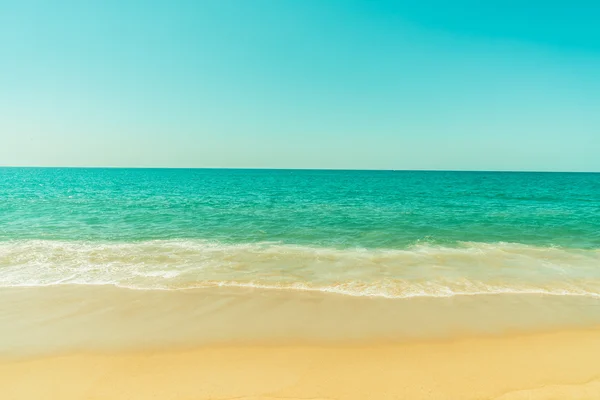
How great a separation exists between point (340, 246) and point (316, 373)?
29.8ft

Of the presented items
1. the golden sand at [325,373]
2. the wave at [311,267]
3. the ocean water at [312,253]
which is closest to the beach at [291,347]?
the golden sand at [325,373]

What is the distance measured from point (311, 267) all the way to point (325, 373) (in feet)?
19.1

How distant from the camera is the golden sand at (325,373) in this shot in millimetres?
4414

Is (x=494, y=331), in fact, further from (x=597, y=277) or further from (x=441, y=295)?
(x=597, y=277)

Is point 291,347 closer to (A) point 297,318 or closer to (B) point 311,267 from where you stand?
(A) point 297,318

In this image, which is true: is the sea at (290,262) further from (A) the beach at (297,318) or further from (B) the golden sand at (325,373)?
(B) the golden sand at (325,373)

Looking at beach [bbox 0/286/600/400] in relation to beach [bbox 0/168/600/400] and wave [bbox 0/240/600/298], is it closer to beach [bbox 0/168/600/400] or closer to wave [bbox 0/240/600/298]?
beach [bbox 0/168/600/400]

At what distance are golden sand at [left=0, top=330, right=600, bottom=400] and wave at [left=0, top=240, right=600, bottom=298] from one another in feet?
8.88

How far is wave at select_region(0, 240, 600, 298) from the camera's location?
28.8 feet

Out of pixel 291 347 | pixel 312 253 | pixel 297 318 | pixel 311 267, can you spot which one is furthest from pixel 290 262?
pixel 291 347

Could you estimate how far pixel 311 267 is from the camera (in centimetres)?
1062

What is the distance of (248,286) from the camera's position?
8758mm

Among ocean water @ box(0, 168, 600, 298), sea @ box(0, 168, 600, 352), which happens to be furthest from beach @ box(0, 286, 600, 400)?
ocean water @ box(0, 168, 600, 298)

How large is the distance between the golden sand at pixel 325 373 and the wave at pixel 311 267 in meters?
2.71
